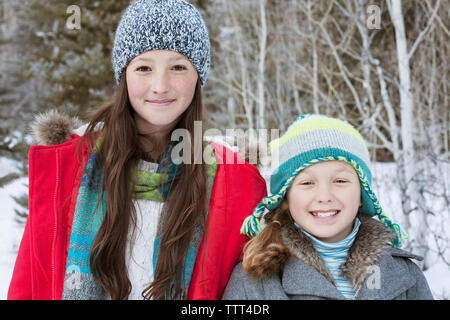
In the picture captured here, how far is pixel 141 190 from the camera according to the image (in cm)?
188

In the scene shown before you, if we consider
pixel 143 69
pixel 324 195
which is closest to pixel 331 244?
pixel 324 195

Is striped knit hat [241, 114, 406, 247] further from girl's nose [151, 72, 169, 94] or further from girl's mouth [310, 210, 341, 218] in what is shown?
girl's nose [151, 72, 169, 94]

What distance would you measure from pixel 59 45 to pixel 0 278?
3.44 meters

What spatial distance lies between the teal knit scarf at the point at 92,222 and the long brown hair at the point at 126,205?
3 cm

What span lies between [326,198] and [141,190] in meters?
0.84

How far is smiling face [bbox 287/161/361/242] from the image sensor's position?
1.76 meters

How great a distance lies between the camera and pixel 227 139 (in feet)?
7.56

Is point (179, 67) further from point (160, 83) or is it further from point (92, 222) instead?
point (92, 222)

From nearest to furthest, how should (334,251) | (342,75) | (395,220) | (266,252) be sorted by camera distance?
(266,252) → (334,251) → (395,220) → (342,75)

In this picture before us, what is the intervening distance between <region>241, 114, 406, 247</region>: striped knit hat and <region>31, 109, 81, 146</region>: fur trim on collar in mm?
984

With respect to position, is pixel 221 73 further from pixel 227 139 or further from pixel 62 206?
pixel 62 206
